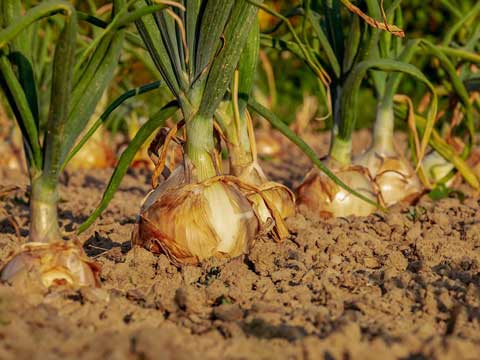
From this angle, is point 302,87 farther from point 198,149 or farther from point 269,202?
point 198,149

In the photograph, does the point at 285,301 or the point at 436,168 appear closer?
the point at 285,301

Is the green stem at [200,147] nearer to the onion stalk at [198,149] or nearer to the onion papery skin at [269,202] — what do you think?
the onion stalk at [198,149]

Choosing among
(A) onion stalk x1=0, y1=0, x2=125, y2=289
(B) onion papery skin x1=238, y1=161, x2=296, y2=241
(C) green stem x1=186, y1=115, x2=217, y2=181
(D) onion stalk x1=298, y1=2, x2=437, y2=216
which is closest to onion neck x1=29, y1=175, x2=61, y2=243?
(A) onion stalk x1=0, y1=0, x2=125, y2=289

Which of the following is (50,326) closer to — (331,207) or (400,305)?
(400,305)

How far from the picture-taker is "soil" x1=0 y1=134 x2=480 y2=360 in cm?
145

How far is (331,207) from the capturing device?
2.77 metres

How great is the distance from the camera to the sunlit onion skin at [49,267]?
176cm

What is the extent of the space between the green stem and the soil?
0.82 ft

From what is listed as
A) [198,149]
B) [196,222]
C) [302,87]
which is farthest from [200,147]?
[302,87]

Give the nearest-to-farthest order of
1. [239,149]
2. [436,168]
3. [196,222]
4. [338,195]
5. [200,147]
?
1. [196,222]
2. [200,147]
3. [239,149]
4. [338,195]
5. [436,168]

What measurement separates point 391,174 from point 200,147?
1021 mm

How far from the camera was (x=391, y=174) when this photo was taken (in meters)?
2.96

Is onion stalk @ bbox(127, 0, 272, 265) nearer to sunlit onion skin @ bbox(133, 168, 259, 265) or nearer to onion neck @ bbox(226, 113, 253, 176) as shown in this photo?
sunlit onion skin @ bbox(133, 168, 259, 265)

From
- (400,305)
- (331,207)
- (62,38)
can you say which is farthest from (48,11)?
(331,207)
